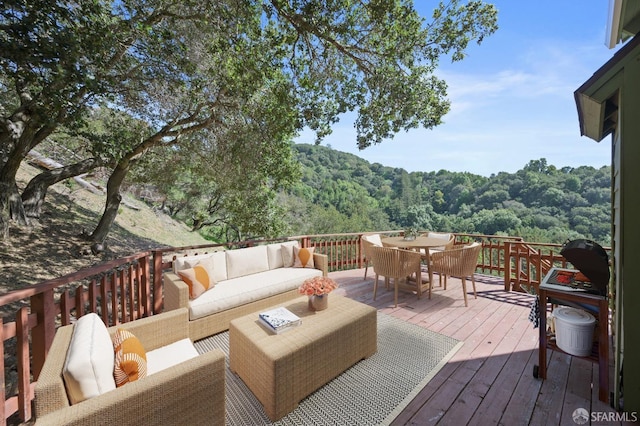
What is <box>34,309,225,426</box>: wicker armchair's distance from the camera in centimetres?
109

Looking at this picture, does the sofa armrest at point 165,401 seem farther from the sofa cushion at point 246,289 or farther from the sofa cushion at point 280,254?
the sofa cushion at point 280,254

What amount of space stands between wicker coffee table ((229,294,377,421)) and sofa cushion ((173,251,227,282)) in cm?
130

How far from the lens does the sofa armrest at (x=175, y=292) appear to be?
9.17 feet

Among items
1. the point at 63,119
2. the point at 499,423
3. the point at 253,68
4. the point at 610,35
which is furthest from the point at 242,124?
the point at 499,423

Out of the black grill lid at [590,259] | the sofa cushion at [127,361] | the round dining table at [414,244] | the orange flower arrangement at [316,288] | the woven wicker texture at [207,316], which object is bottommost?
the woven wicker texture at [207,316]

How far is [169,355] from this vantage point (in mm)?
1896

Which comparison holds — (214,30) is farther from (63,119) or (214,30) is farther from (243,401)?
(243,401)

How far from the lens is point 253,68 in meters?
3.91

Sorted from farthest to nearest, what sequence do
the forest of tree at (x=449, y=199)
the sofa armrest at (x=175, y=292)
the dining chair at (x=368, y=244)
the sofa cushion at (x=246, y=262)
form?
the forest of tree at (x=449, y=199), the dining chair at (x=368, y=244), the sofa cushion at (x=246, y=262), the sofa armrest at (x=175, y=292)

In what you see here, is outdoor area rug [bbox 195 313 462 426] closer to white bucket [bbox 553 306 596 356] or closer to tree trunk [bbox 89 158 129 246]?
white bucket [bbox 553 306 596 356]

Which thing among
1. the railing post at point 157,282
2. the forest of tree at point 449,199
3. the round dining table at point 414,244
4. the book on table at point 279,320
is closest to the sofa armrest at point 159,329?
the book on table at point 279,320

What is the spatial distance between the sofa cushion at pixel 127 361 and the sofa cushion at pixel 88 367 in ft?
0.11

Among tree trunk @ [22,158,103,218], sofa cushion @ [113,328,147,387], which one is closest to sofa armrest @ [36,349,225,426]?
sofa cushion @ [113,328,147,387]

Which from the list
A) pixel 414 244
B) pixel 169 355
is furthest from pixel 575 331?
pixel 169 355
